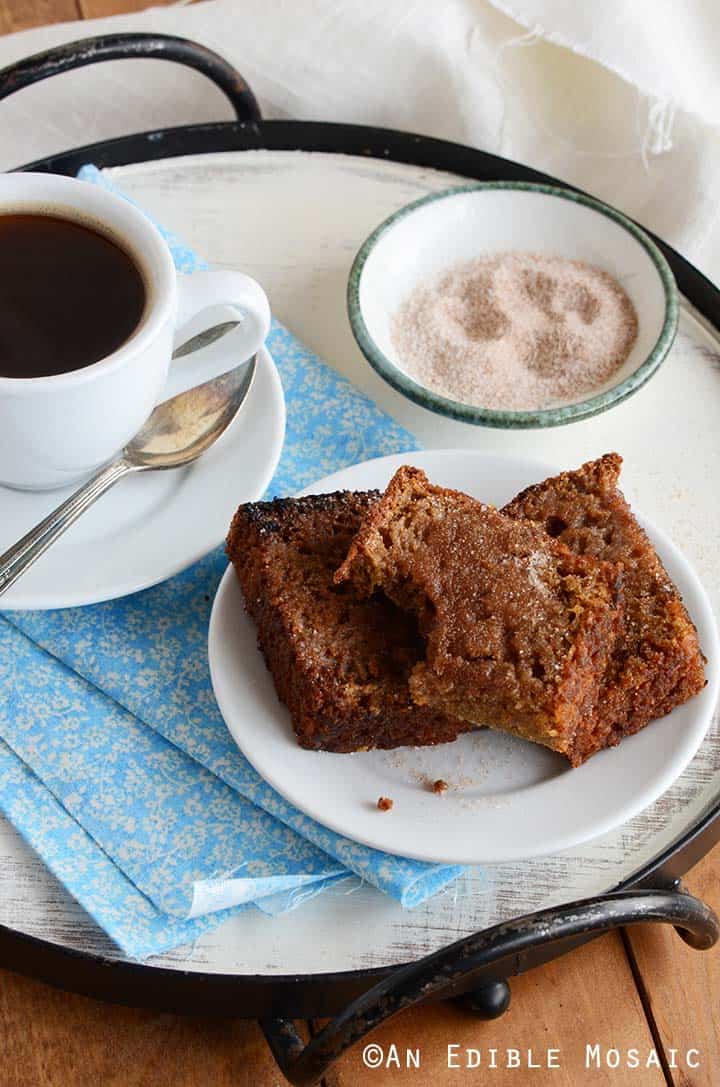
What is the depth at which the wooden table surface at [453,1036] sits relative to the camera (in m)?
1.19

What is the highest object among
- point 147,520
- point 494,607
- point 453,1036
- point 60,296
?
point 60,296

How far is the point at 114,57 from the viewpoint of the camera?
1.81m

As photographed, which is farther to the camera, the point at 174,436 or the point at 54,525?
the point at 174,436

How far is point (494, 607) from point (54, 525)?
49 cm

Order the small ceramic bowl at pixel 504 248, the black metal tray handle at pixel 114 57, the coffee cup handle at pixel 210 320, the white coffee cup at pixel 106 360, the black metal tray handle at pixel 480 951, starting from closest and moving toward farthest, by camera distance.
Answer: the black metal tray handle at pixel 480 951 < the white coffee cup at pixel 106 360 < the coffee cup handle at pixel 210 320 < the small ceramic bowl at pixel 504 248 < the black metal tray handle at pixel 114 57

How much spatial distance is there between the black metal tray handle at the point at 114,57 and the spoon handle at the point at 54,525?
745 mm

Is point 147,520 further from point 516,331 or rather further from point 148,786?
point 516,331

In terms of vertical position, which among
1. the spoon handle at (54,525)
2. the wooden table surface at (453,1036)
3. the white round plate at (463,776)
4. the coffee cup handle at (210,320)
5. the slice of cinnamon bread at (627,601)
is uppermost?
the coffee cup handle at (210,320)

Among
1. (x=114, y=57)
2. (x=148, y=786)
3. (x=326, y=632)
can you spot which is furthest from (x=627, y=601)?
(x=114, y=57)

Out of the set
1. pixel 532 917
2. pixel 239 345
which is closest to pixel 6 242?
pixel 239 345

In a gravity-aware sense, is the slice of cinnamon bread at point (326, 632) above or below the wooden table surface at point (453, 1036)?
above

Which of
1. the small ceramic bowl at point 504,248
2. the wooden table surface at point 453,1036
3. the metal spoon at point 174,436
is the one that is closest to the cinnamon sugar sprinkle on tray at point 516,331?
the small ceramic bowl at point 504,248

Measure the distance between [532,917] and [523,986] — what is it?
35cm

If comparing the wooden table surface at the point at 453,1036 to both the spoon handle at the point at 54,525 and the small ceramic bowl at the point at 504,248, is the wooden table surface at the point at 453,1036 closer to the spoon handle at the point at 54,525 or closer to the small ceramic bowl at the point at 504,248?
the spoon handle at the point at 54,525
